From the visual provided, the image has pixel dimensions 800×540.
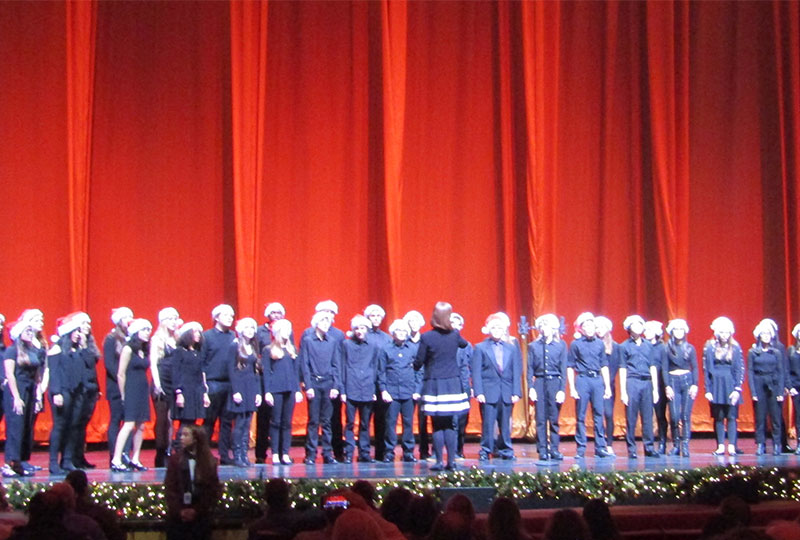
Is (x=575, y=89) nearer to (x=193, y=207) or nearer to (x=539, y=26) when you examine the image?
(x=539, y=26)

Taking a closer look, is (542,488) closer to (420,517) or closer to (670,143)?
(420,517)

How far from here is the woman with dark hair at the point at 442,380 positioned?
9805 millimetres

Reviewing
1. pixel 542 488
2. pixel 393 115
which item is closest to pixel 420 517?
pixel 542 488

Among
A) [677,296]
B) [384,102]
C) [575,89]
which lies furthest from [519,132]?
[677,296]

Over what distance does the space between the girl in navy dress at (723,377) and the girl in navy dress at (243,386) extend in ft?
15.7

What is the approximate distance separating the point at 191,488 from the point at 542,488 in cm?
275

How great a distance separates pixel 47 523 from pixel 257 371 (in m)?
5.47

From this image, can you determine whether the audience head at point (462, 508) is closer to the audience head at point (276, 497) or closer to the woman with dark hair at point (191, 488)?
the audience head at point (276, 497)

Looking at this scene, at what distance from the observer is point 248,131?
1368cm

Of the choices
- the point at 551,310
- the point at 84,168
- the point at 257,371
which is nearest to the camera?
the point at 257,371

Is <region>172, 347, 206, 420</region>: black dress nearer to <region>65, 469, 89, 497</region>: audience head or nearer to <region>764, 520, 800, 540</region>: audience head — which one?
<region>65, 469, 89, 497</region>: audience head

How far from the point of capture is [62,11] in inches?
530

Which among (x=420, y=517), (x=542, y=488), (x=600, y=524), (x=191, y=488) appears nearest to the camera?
(x=600, y=524)

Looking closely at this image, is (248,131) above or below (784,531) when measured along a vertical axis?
above
